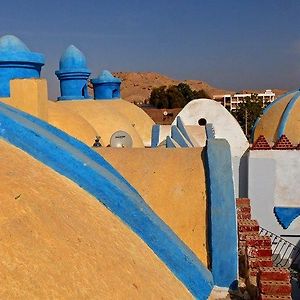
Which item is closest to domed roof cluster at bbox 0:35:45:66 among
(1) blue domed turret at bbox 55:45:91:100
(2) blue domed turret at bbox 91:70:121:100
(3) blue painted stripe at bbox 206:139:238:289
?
(1) blue domed turret at bbox 55:45:91:100

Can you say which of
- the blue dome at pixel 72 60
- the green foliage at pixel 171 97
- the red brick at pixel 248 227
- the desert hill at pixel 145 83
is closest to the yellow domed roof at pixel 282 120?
the blue dome at pixel 72 60

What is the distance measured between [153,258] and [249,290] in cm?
124

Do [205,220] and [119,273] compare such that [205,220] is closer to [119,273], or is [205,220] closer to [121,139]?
[119,273]

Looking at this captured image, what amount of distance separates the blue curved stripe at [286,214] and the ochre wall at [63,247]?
22.6ft

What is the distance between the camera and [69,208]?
290 centimetres

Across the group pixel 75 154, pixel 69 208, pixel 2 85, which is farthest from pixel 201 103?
pixel 69 208

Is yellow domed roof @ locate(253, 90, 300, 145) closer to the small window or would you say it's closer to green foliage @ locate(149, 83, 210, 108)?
the small window

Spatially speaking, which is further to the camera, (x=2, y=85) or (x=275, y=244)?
(x=275, y=244)

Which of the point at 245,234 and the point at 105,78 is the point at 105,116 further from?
the point at 245,234

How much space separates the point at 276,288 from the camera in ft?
11.5

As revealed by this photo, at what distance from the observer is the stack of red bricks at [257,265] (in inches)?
139

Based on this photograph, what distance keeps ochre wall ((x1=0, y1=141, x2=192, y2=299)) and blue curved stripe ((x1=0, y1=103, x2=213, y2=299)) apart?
0.38 ft

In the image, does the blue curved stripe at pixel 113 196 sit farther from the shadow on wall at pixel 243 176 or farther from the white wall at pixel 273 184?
the shadow on wall at pixel 243 176

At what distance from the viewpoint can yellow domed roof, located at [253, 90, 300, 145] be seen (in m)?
13.3
